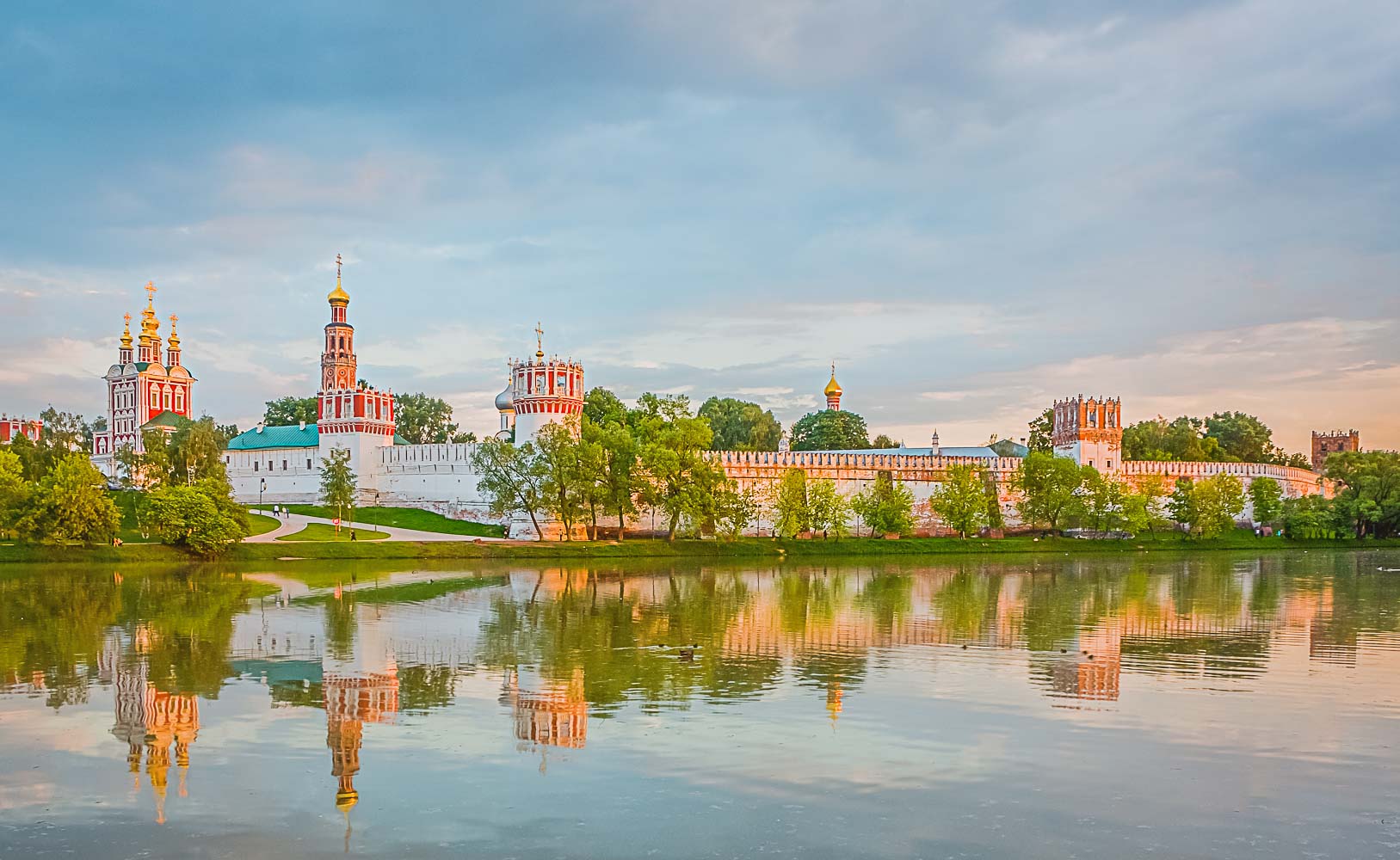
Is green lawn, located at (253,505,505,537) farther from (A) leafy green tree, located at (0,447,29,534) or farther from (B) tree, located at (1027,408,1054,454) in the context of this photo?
(B) tree, located at (1027,408,1054,454)

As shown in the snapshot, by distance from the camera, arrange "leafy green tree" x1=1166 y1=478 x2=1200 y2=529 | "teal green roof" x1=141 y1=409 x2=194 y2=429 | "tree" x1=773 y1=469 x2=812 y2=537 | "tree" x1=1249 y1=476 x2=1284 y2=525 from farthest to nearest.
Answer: "teal green roof" x1=141 y1=409 x2=194 y2=429 < "tree" x1=1249 y1=476 x2=1284 y2=525 < "leafy green tree" x1=1166 y1=478 x2=1200 y2=529 < "tree" x1=773 y1=469 x2=812 y2=537

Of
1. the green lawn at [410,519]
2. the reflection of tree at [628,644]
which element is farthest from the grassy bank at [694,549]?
the reflection of tree at [628,644]

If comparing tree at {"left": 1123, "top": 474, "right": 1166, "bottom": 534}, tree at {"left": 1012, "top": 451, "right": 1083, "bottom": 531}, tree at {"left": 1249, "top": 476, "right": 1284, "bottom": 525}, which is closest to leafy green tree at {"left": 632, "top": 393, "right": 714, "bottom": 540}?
tree at {"left": 1012, "top": 451, "right": 1083, "bottom": 531}

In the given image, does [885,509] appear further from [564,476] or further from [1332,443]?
[1332,443]

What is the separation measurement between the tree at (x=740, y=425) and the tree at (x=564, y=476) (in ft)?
91.7

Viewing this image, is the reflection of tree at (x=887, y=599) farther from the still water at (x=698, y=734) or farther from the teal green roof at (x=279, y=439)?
the teal green roof at (x=279, y=439)

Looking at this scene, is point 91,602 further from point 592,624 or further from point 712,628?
point 712,628

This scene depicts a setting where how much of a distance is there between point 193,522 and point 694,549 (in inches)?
754

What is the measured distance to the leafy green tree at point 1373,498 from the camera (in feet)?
188

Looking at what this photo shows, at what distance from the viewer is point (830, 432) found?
82438mm

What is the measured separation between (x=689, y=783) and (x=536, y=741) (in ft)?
6.99

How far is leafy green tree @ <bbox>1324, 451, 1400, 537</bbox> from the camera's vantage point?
188ft

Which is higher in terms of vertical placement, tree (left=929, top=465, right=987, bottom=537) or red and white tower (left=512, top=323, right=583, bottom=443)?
red and white tower (left=512, top=323, right=583, bottom=443)

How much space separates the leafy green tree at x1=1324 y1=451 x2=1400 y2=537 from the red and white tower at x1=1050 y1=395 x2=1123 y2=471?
1184 cm
